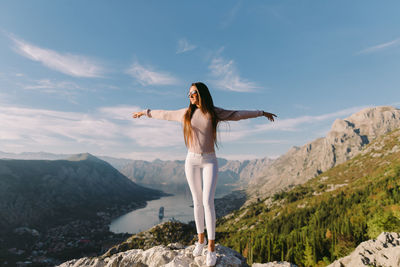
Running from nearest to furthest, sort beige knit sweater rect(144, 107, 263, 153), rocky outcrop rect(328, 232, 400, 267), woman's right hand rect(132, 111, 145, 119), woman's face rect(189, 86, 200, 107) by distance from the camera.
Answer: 1. beige knit sweater rect(144, 107, 263, 153)
2. woman's face rect(189, 86, 200, 107)
3. woman's right hand rect(132, 111, 145, 119)
4. rocky outcrop rect(328, 232, 400, 267)

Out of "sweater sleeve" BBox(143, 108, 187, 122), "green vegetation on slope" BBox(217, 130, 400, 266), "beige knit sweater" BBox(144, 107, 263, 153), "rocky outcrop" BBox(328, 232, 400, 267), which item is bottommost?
"green vegetation on slope" BBox(217, 130, 400, 266)

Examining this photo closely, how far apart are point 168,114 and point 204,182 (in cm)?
234

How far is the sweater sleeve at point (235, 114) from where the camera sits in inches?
217

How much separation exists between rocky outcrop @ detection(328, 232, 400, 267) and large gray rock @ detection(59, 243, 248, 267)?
23472mm

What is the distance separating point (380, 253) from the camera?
2205 cm

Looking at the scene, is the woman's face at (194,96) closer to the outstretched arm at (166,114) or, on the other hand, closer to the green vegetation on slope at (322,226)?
the outstretched arm at (166,114)

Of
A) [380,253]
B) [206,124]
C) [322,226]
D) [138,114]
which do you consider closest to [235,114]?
[206,124]

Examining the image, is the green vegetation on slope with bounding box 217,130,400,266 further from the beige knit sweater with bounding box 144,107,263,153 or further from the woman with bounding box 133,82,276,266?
the beige knit sweater with bounding box 144,107,263,153

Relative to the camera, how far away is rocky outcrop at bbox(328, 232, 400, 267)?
2062 cm

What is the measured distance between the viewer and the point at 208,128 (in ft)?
18.6

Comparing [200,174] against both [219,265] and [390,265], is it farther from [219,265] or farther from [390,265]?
[390,265]

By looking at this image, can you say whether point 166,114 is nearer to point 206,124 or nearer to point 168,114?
point 168,114

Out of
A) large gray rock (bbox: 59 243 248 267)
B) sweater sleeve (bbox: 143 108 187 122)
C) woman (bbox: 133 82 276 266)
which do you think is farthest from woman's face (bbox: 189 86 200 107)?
large gray rock (bbox: 59 243 248 267)

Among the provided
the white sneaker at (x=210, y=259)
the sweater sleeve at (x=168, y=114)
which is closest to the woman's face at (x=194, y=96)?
the sweater sleeve at (x=168, y=114)
